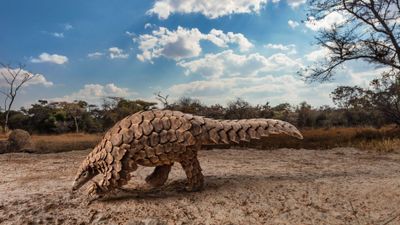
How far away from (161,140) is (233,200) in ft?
4.30

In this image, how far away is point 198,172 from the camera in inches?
229

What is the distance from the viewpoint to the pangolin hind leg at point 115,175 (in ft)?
17.7

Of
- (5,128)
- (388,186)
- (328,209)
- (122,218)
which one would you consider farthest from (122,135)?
(5,128)

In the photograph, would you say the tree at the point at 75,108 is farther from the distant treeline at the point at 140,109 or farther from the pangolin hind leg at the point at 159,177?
the pangolin hind leg at the point at 159,177

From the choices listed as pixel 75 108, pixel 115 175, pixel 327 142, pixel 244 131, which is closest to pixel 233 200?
pixel 244 131

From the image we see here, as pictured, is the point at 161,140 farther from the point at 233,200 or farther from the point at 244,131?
the point at 233,200

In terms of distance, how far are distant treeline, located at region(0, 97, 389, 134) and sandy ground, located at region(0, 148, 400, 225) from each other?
11.7 meters

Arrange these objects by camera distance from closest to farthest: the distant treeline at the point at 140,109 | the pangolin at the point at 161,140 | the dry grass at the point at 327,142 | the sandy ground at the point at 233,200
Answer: the sandy ground at the point at 233,200 → the pangolin at the point at 161,140 → the dry grass at the point at 327,142 → the distant treeline at the point at 140,109

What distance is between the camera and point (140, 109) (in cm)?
2086

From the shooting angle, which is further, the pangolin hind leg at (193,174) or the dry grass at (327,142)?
the dry grass at (327,142)

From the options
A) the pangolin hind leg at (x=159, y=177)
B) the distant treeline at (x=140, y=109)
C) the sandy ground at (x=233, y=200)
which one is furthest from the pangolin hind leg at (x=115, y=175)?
the distant treeline at (x=140, y=109)

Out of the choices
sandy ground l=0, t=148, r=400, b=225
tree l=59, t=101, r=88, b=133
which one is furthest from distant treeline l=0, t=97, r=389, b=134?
sandy ground l=0, t=148, r=400, b=225

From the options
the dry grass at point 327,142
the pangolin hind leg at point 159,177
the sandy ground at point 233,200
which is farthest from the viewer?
the dry grass at point 327,142

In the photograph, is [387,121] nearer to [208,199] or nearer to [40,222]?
[208,199]
